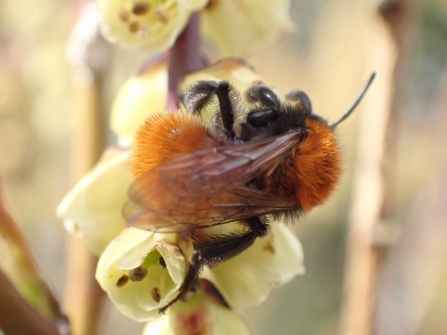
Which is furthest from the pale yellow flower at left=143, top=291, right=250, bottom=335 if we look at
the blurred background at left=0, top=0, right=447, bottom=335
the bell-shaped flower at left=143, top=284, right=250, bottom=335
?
the blurred background at left=0, top=0, right=447, bottom=335

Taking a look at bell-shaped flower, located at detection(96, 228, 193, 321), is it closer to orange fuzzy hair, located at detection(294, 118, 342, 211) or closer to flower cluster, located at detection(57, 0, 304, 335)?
flower cluster, located at detection(57, 0, 304, 335)

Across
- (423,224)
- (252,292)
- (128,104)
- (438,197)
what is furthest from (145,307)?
(423,224)

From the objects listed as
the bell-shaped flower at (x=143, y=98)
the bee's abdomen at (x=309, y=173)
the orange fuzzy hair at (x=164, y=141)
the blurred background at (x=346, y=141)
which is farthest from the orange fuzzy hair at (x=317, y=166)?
the blurred background at (x=346, y=141)

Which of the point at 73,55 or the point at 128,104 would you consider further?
the point at 73,55

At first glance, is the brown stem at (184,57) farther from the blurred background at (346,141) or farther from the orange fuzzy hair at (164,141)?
the blurred background at (346,141)

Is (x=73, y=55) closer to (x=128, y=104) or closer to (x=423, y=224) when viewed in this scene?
(x=128, y=104)

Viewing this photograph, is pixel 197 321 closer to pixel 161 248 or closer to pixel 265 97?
pixel 161 248
